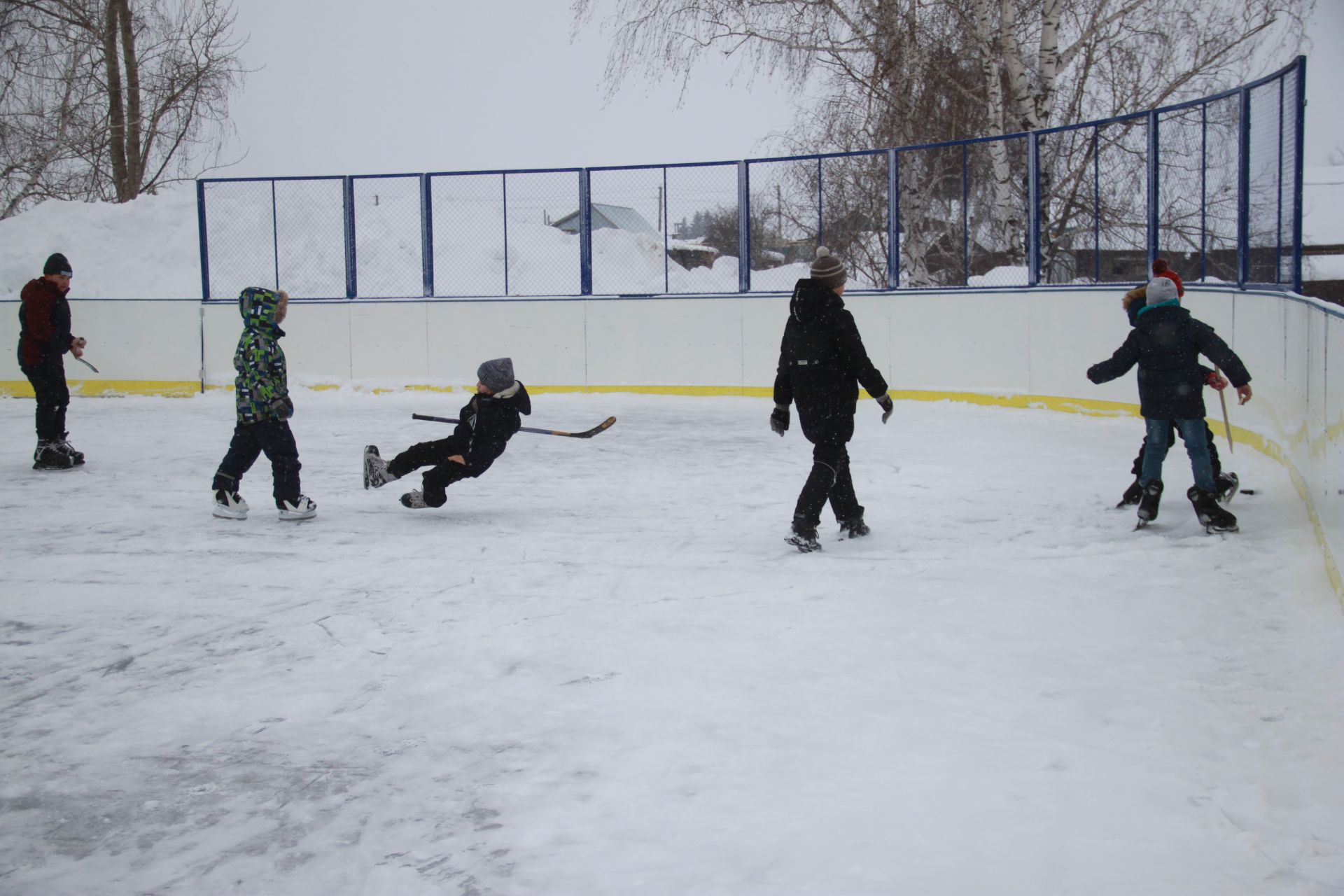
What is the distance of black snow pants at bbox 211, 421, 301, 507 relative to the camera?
6566 millimetres

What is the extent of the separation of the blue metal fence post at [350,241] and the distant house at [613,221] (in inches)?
96.8

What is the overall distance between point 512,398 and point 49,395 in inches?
153

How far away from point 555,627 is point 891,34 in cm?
1331

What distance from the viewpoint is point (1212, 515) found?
5785 millimetres

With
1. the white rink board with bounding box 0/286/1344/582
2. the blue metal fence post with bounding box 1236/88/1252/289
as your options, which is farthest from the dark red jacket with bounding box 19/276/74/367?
the blue metal fence post with bounding box 1236/88/1252/289

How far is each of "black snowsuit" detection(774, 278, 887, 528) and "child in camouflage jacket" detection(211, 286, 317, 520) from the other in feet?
8.52

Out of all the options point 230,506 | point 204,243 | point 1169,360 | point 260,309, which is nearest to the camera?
point 1169,360

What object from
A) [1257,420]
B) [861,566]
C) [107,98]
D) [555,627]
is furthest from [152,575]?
[107,98]

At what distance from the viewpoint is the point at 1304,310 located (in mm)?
6242

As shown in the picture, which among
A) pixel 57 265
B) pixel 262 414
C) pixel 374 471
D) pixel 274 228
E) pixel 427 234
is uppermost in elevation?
pixel 274 228

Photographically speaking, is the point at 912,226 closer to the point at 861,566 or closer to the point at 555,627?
the point at 861,566

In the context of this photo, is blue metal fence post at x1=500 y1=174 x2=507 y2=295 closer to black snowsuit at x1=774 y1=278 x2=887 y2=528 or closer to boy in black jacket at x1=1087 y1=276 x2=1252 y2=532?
black snowsuit at x1=774 y1=278 x2=887 y2=528

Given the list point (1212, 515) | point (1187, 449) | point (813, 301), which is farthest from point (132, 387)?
point (1212, 515)

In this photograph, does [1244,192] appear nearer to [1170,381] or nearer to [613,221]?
[1170,381]
